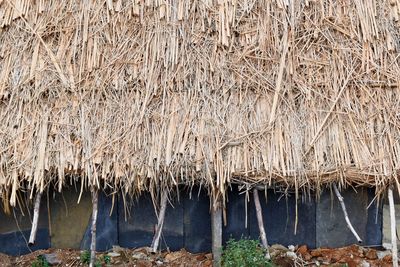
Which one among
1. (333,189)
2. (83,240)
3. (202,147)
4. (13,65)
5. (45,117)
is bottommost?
(83,240)

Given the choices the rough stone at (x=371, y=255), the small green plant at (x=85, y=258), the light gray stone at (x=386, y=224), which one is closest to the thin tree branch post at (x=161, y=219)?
the small green plant at (x=85, y=258)

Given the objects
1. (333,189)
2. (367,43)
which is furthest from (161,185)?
(367,43)

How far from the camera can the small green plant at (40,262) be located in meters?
3.78

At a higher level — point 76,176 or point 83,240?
point 76,176

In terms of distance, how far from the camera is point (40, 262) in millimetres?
3818

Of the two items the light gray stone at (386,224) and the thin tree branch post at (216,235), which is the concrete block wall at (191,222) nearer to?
the light gray stone at (386,224)

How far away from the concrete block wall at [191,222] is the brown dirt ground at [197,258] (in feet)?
0.21

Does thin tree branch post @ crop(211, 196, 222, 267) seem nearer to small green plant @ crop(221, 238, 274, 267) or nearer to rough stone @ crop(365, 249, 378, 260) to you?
small green plant @ crop(221, 238, 274, 267)

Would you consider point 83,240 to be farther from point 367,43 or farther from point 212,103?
point 367,43

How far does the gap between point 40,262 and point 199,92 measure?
166cm

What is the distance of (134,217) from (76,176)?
64 centimetres

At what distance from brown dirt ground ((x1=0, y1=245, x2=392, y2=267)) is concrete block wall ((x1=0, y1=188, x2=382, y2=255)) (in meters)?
0.06

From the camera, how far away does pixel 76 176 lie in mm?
3510

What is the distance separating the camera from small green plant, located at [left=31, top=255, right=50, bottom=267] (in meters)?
3.78
